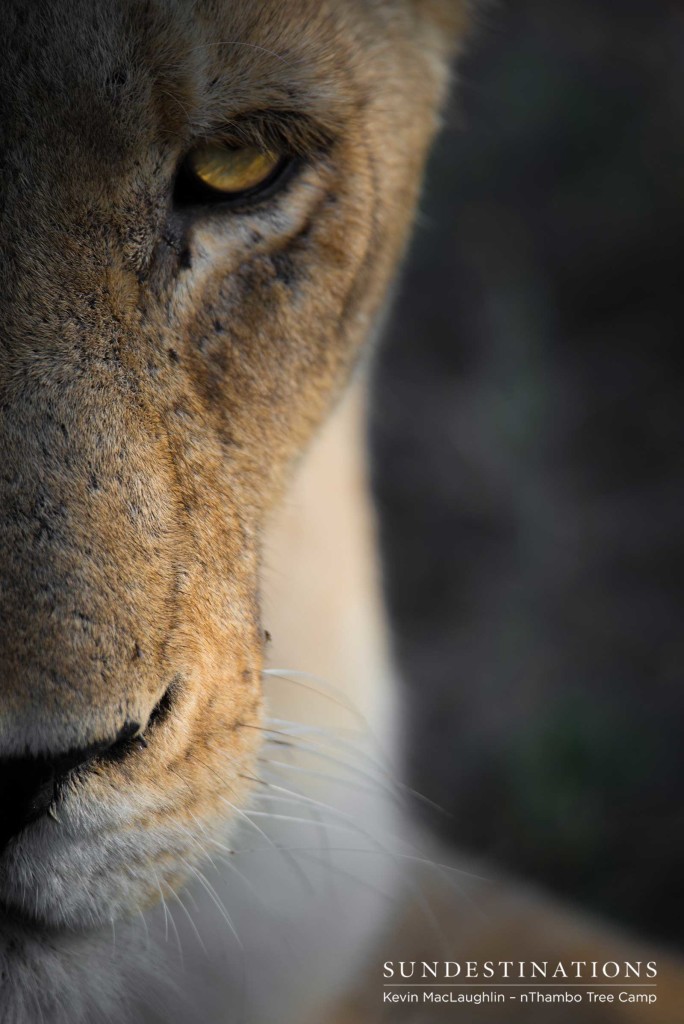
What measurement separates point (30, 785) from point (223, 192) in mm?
869

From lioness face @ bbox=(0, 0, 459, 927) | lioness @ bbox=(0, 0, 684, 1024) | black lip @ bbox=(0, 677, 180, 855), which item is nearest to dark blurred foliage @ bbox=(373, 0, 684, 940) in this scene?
lioness @ bbox=(0, 0, 684, 1024)

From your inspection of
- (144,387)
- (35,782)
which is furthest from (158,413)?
(35,782)

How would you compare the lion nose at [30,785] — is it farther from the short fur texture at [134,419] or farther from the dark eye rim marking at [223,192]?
the dark eye rim marking at [223,192]

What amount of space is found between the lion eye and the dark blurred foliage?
2094 millimetres

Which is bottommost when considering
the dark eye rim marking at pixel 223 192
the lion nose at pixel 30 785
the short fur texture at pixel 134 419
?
the lion nose at pixel 30 785

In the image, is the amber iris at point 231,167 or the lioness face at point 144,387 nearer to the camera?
the lioness face at point 144,387

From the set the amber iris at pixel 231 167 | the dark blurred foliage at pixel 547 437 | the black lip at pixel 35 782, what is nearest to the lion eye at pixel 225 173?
the amber iris at pixel 231 167

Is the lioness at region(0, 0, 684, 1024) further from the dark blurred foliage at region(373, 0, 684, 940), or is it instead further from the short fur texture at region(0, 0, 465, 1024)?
the dark blurred foliage at region(373, 0, 684, 940)

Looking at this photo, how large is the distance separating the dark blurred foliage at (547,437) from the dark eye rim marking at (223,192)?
2.07 metres

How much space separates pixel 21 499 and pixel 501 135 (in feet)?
12.4

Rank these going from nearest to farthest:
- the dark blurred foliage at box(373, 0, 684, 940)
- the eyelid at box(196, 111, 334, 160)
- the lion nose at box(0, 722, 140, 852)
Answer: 1. the lion nose at box(0, 722, 140, 852)
2. the eyelid at box(196, 111, 334, 160)
3. the dark blurred foliage at box(373, 0, 684, 940)

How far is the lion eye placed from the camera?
154 centimetres

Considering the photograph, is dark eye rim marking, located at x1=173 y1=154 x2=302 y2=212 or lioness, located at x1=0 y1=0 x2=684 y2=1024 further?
dark eye rim marking, located at x1=173 y1=154 x2=302 y2=212

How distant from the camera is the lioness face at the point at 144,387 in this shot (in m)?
1.20
